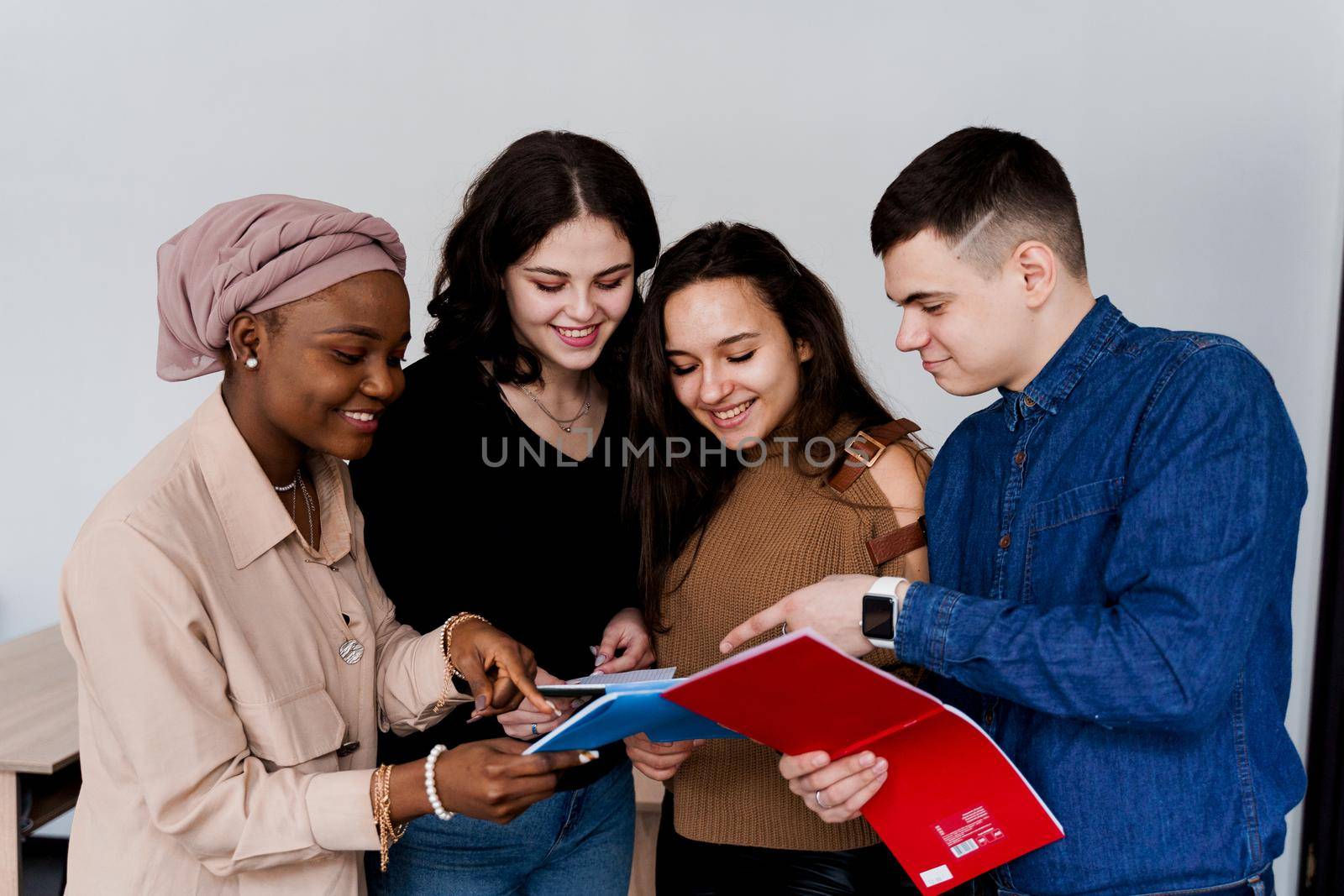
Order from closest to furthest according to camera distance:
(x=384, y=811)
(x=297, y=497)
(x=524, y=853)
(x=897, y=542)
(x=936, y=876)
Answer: (x=384, y=811) → (x=936, y=876) → (x=297, y=497) → (x=897, y=542) → (x=524, y=853)

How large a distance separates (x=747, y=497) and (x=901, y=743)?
1.87 ft

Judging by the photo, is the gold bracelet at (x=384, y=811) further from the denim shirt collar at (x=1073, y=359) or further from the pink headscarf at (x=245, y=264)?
the denim shirt collar at (x=1073, y=359)

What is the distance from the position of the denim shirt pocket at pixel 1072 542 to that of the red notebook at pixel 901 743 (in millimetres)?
216

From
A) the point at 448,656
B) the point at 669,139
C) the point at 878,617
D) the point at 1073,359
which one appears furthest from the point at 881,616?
the point at 669,139

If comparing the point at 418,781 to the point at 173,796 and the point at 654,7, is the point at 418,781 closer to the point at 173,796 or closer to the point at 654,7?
the point at 173,796

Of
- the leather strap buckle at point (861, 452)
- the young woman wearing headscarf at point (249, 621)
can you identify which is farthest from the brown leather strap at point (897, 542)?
the young woman wearing headscarf at point (249, 621)

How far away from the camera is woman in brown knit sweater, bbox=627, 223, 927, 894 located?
1688 millimetres

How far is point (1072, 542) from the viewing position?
4.38 feet

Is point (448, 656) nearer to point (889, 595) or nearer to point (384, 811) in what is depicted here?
point (384, 811)

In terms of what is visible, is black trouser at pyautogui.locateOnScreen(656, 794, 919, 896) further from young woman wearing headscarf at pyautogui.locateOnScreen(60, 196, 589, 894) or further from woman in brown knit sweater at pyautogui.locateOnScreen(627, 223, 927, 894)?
young woman wearing headscarf at pyautogui.locateOnScreen(60, 196, 589, 894)

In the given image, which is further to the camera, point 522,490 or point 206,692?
point 522,490

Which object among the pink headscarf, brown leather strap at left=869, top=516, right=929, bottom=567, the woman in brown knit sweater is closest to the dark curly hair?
the woman in brown knit sweater

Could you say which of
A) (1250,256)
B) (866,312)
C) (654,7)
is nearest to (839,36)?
(654,7)

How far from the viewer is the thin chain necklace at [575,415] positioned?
76.6 inches
